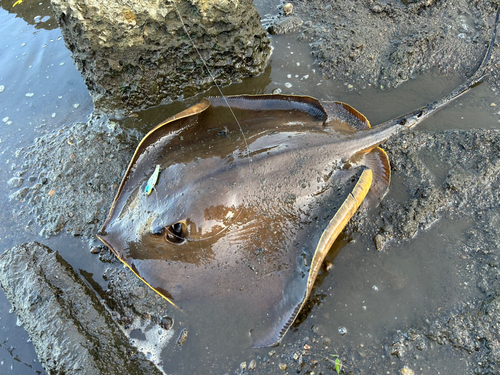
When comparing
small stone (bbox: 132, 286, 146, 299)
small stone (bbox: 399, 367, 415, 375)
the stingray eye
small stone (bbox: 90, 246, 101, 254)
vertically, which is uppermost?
the stingray eye

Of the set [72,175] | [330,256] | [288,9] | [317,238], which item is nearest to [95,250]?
[72,175]

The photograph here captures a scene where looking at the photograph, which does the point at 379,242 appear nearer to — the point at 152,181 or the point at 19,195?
the point at 152,181

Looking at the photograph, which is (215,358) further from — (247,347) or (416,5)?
(416,5)

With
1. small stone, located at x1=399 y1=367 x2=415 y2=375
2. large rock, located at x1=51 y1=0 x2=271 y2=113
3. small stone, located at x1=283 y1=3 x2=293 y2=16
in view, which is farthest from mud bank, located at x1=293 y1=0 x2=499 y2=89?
small stone, located at x1=399 y1=367 x2=415 y2=375

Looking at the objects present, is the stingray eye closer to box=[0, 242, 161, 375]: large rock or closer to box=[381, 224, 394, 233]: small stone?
box=[0, 242, 161, 375]: large rock

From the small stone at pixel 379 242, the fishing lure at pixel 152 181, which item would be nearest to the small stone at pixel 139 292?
the fishing lure at pixel 152 181

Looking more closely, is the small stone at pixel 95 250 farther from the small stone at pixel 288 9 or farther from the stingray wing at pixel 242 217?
the small stone at pixel 288 9

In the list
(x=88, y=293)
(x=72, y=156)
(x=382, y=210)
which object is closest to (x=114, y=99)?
(x=72, y=156)
